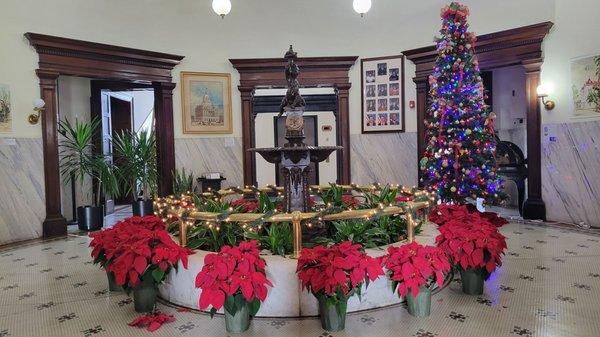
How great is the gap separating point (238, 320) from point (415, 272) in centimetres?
124

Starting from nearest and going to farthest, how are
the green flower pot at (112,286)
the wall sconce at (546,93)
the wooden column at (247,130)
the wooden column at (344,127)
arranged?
the green flower pot at (112,286), the wall sconce at (546,93), the wooden column at (247,130), the wooden column at (344,127)

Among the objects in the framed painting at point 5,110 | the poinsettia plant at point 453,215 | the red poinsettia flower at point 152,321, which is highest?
the framed painting at point 5,110

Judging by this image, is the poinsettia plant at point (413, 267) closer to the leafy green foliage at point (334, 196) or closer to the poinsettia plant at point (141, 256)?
the poinsettia plant at point (141, 256)

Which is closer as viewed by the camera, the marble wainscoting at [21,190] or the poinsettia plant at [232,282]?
the poinsettia plant at [232,282]

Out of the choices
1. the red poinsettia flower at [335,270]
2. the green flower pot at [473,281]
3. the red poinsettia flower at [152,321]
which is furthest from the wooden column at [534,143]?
the red poinsettia flower at [152,321]

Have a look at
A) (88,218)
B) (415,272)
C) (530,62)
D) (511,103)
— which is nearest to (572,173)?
(530,62)

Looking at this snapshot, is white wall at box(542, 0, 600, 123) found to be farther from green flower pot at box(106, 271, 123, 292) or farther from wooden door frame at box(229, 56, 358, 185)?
green flower pot at box(106, 271, 123, 292)

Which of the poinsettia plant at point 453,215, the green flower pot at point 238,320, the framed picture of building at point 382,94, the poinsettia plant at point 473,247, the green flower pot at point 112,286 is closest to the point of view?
Answer: the green flower pot at point 238,320

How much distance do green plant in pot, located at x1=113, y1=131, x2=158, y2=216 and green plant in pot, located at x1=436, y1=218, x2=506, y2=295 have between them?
5541 mm

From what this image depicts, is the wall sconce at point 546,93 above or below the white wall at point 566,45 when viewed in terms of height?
below

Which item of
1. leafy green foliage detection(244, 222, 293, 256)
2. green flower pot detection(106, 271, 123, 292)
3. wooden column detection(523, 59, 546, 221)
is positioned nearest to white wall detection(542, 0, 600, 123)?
wooden column detection(523, 59, 546, 221)

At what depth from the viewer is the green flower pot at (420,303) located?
311 cm

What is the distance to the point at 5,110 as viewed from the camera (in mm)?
6152

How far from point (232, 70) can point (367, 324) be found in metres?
6.22
